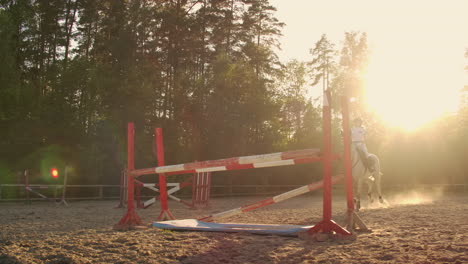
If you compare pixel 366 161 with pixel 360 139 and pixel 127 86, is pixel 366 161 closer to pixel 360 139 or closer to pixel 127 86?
pixel 360 139

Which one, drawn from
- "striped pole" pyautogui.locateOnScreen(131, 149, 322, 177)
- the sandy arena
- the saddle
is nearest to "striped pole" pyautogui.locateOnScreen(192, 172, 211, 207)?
the saddle

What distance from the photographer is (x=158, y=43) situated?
79.5 feet

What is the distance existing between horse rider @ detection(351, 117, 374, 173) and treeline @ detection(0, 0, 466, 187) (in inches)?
522

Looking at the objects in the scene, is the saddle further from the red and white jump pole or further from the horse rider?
the red and white jump pole

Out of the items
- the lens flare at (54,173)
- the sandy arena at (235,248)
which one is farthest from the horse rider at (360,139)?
the lens flare at (54,173)

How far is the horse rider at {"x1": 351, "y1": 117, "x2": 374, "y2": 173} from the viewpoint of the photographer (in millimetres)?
10766

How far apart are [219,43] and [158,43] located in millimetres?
4328

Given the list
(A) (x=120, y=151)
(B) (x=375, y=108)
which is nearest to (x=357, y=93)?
(B) (x=375, y=108)

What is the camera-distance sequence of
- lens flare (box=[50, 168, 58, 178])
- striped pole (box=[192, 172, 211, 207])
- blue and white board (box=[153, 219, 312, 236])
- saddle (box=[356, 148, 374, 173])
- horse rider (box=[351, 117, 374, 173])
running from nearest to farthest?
blue and white board (box=[153, 219, 312, 236])
horse rider (box=[351, 117, 374, 173])
saddle (box=[356, 148, 374, 173])
striped pole (box=[192, 172, 211, 207])
lens flare (box=[50, 168, 58, 178])

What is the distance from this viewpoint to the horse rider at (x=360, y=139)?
10766 mm

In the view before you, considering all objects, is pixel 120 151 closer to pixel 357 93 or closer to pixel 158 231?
pixel 158 231

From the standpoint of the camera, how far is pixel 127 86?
22047mm

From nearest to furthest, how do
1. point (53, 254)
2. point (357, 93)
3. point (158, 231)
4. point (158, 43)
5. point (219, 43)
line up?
point (53, 254) < point (158, 231) < point (158, 43) < point (219, 43) < point (357, 93)

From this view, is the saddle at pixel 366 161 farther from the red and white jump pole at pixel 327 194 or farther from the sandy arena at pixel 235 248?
the red and white jump pole at pixel 327 194
